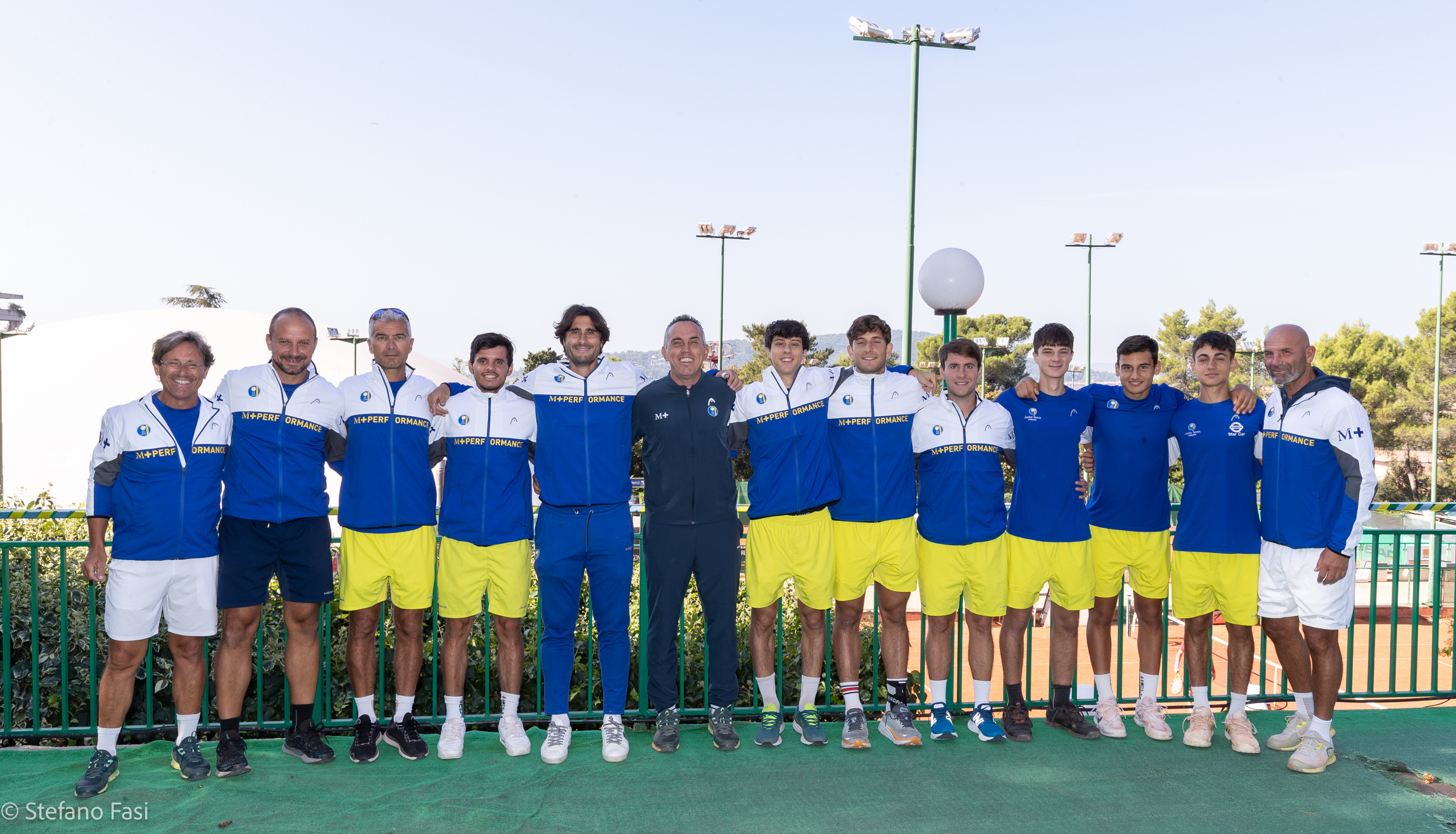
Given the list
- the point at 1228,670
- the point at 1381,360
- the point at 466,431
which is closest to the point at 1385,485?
the point at 1381,360

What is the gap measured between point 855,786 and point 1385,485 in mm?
48548

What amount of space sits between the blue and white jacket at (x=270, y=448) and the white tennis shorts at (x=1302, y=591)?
4413 millimetres

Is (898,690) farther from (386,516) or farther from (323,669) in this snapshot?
(323,669)

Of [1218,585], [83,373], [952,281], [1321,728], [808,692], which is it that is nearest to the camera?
[1321,728]

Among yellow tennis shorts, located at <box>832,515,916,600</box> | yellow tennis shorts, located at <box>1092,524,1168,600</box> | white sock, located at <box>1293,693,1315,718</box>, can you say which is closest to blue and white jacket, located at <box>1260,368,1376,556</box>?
yellow tennis shorts, located at <box>1092,524,1168,600</box>

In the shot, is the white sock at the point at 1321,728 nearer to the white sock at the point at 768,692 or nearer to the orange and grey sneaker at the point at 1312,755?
the orange and grey sneaker at the point at 1312,755

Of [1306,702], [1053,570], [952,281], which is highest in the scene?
[952,281]

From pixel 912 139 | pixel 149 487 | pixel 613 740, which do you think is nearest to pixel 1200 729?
pixel 613 740

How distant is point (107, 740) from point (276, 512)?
1.21 meters

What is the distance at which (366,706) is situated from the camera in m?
4.32

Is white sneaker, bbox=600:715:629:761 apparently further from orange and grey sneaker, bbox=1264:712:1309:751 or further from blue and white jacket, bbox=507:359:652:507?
orange and grey sneaker, bbox=1264:712:1309:751

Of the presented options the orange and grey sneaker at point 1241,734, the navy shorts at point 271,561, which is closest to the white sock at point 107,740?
the navy shorts at point 271,561

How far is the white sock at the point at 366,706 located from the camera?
14.1 feet

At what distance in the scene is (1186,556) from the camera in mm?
4531
